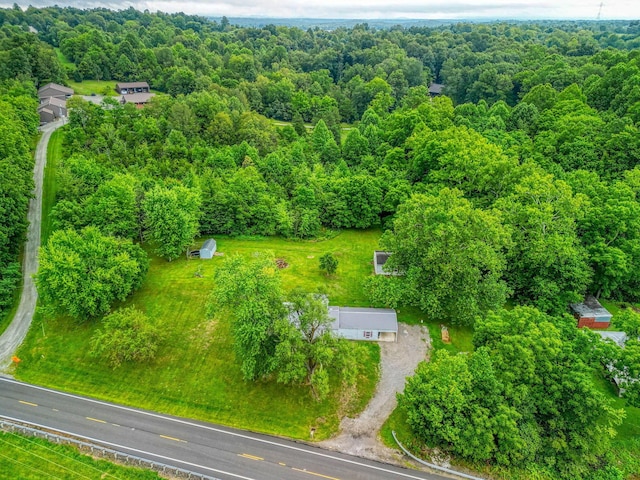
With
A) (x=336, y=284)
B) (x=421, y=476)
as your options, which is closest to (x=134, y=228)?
(x=336, y=284)

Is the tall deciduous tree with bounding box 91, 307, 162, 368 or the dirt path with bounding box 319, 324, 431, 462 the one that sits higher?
the tall deciduous tree with bounding box 91, 307, 162, 368

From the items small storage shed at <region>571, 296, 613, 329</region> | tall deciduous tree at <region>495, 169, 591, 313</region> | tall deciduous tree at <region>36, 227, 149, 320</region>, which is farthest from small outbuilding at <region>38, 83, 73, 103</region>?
small storage shed at <region>571, 296, 613, 329</region>

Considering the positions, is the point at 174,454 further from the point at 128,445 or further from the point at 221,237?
the point at 221,237

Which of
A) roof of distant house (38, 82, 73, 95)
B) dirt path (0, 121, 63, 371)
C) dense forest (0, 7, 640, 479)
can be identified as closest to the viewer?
dense forest (0, 7, 640, 479)

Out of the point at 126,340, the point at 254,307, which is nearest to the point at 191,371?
the point at 126,340

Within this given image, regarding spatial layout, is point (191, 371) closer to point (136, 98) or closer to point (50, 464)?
point (50, 464)

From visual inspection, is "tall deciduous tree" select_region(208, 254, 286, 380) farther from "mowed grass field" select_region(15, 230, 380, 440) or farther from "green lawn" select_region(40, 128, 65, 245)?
"green lawn" select_region(40, 128, 65, 245)

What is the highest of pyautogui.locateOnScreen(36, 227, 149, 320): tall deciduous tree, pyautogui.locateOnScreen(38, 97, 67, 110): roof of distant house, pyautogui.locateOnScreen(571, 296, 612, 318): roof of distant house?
pyautogui.locateOnScreen(38, 97, 67, 110): roof of distant house
